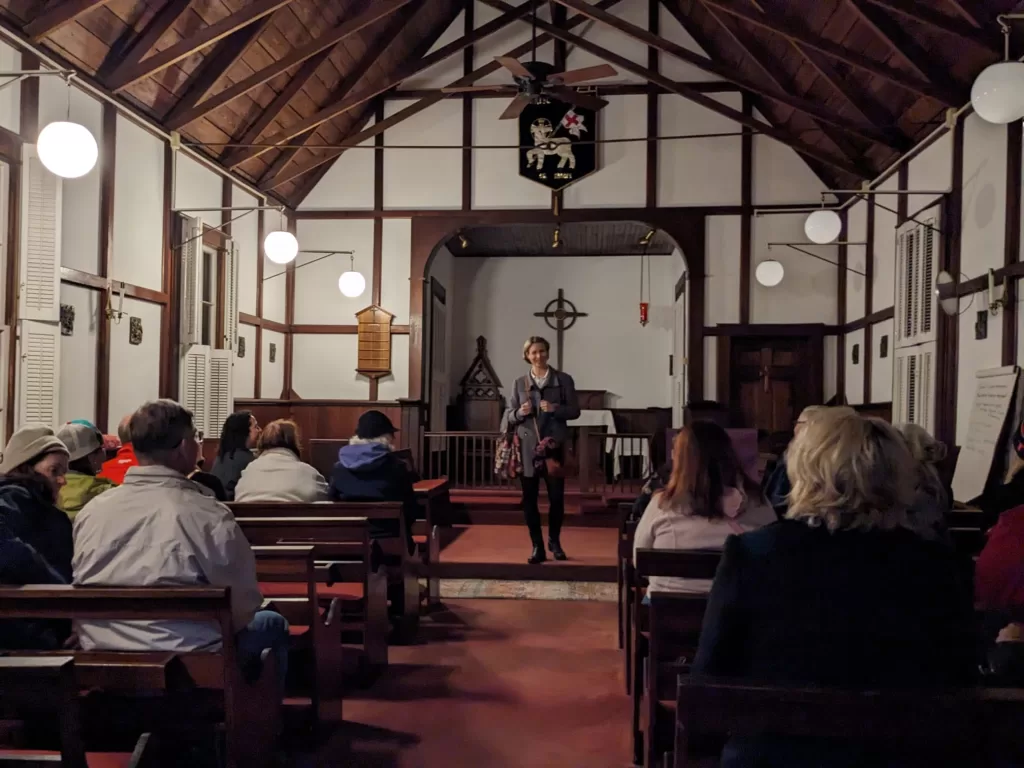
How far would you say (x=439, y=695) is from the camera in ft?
12.8

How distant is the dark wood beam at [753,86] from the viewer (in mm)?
8047

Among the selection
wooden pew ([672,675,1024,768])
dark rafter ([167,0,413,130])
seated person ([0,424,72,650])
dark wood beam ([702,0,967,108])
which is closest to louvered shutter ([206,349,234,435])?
dark rafter ([167,0,413,130])

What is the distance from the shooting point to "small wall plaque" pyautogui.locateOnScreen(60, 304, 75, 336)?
623 centimetres

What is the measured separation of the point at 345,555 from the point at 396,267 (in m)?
7.13

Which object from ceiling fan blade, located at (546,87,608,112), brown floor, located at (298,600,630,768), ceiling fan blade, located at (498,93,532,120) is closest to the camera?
brown floor, located at (298,600,630,768)

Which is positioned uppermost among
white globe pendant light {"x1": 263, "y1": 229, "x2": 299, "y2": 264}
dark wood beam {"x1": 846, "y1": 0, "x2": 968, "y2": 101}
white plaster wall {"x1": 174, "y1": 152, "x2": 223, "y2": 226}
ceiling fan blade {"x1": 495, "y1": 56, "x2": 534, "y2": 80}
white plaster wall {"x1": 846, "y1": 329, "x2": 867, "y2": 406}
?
dark wood beam {"x1": 846, "y1": 0, "x2": 968, "y2": 101}

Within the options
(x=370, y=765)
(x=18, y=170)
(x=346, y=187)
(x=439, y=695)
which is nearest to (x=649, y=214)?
(x=346, y=187)

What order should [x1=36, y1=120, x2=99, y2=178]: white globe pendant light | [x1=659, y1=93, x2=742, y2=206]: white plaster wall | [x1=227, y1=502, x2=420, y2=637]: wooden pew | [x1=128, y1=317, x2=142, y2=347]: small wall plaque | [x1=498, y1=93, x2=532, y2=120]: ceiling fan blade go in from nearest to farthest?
[x1=227, y1=502, x2=420, y2=637]: wooden pew, [x1=36, y1=120, x2=99, y2=178]: white globe pendant light, [x1=498, y1=93, x2=532, y2=120]: ceiling fan blade, [x1=128, y1=317, x2=142, y2=347]: small wall plaque, [x1=659, y1=93, x2=742, y2=206]: white plaster wall

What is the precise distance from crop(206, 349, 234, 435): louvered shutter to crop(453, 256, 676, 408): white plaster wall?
6.05m

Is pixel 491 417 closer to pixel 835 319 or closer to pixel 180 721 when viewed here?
pixel 835 319

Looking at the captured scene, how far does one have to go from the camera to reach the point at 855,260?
A: 31.8ft

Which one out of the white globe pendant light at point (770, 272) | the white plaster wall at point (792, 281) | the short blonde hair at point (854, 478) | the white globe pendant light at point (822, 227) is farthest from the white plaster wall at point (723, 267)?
the short blonde hair at point (854, 478)

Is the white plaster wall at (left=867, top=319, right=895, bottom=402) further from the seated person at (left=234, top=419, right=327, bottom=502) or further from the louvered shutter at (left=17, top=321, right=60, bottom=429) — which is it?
the louvered shutter at (left=17, top=321, right=60, bottom=429)

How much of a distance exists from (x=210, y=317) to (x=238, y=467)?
15.0 feet
